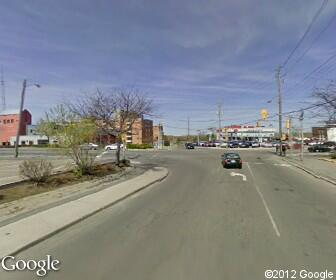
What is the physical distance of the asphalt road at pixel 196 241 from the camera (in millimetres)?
5637

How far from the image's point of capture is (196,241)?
23.8ft

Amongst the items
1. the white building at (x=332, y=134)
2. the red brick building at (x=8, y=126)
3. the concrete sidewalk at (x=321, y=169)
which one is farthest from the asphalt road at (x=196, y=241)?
the red brick building at (x=8, y=126)

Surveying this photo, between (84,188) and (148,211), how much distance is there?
5638 mm

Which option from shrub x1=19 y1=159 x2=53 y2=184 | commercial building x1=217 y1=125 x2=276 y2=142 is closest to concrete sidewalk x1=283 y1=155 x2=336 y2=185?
shrub x1=19 y1=159 x2=53 y2=184

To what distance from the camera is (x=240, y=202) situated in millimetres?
12305

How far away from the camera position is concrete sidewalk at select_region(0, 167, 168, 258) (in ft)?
23.2

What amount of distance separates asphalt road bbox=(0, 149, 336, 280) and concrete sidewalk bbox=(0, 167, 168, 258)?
266 mm

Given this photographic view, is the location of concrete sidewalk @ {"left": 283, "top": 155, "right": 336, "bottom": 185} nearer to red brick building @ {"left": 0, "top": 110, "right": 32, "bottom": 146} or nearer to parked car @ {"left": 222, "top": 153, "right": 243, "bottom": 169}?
parked car @ {"left": 222, "top": 153, "right": 243, "bottom": 169}

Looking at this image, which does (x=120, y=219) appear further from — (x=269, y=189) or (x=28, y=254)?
(x=269, y=189)

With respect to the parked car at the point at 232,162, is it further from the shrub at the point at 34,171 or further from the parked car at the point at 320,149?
the parked car at the point at 320,149

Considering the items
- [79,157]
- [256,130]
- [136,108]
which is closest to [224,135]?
[256,130]

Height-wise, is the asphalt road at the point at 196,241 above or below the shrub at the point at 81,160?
below

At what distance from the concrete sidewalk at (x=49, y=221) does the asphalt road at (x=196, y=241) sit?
27 centimetres

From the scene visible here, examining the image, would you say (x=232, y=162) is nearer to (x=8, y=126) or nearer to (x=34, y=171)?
(x=34, y=171)
